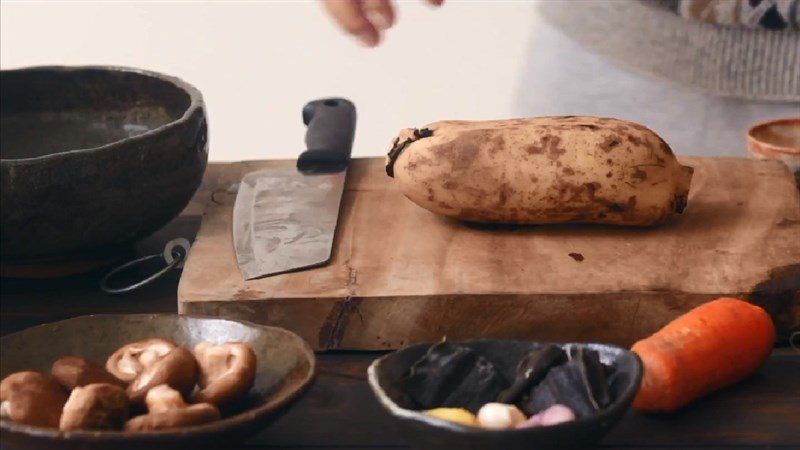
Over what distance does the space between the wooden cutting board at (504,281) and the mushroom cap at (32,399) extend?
241 millimetres

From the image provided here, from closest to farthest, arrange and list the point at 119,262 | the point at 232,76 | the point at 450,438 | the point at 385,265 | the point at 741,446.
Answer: the point at 450,438 → the point at 741,446 → the point at 385,265 → the point at 119,262 → the point at 232,76

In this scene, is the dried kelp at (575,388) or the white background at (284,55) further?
the white background at (284,55)

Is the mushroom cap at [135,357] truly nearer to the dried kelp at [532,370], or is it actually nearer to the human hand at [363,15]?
the dried kelp at [532,370]

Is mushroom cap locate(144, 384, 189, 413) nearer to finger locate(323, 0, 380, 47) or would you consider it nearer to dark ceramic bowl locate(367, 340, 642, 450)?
dark ceramic bowl locate(367, 340, 642, 450)

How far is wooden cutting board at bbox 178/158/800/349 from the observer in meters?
0.96

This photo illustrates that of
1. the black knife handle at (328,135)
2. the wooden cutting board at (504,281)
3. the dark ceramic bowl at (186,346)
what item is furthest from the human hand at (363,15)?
the dark ceramic bowl at (186,346)

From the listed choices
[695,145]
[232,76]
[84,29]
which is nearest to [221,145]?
[232,76]

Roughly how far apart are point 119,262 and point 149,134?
0.56 ft

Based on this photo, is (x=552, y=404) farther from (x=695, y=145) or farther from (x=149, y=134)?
(x=695, y=145)

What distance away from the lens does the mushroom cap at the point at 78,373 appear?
29.9 inches

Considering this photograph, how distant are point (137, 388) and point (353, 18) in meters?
0.62

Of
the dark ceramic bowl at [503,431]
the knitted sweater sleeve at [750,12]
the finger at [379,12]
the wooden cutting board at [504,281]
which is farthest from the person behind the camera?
the knitted sweater sleeve at [750,12]

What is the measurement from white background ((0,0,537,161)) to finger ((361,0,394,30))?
1276 millimetres

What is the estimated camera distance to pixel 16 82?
122 cm
